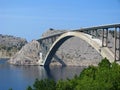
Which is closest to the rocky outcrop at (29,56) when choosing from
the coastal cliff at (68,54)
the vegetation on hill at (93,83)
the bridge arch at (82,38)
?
the coastal cliff at (68,54)

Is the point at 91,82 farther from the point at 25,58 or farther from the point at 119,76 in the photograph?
the point at 25,58

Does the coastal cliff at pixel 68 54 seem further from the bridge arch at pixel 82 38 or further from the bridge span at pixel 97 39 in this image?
the bridge span at pixel 97 39

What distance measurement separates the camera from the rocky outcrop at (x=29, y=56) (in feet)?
369

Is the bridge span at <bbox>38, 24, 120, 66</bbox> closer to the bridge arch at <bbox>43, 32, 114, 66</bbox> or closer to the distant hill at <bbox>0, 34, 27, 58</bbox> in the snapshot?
the bridge arch at <bbox>43, 32, 114, 66</bbox>

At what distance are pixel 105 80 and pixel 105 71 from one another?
50.8 inches

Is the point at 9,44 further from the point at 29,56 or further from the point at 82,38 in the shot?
the point at 82,38

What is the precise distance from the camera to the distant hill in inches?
6299

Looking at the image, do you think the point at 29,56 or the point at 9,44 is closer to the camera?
the point at 29,56

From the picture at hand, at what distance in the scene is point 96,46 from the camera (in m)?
63.7

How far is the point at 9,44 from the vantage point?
179m

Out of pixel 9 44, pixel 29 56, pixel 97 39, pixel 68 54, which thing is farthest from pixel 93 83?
pixel 9 44

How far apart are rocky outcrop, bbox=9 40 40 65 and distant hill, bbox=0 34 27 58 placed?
→ 128 feet

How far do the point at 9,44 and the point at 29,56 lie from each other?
218ft

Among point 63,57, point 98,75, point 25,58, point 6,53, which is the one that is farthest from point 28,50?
point 98,75
